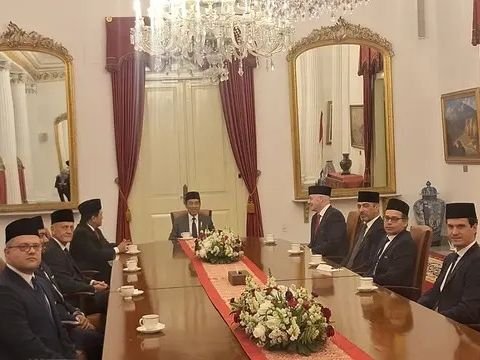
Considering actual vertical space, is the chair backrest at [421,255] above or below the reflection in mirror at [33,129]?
below

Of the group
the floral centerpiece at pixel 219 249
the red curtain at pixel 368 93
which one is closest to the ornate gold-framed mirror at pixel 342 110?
the red curtain at pixel 368 93

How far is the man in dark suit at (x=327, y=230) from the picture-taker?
22.6ft

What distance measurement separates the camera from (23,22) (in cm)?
896

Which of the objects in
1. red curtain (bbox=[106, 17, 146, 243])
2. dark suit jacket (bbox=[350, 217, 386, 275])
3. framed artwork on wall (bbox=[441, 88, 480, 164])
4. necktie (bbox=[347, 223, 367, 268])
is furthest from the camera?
red curtain (bbox=[106, 17, 146, 243])

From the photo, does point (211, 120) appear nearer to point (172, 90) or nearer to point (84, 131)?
point (172, 90)

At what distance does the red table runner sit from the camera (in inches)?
121

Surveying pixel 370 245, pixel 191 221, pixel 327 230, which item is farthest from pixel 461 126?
pixel 191 221

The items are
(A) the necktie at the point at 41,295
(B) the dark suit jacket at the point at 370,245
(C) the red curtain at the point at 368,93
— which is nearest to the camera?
(A) the necktie at the point at 41,295

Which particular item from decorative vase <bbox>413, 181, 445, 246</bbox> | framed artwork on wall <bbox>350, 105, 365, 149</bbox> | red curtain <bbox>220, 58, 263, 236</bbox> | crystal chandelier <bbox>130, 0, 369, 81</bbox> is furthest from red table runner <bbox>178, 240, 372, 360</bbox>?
decorative vase <bbox>413, 181, 445, 246</bbox>

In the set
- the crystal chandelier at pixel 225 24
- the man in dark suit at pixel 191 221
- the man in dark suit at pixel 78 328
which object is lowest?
the man in dark suit at pixel 78 328

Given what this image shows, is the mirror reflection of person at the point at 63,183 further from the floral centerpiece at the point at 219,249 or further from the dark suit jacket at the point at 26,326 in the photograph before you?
the dark suit jacket at the point at 26,326

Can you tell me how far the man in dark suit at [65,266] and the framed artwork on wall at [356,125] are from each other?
4.70 m

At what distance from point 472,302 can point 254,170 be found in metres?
5.38

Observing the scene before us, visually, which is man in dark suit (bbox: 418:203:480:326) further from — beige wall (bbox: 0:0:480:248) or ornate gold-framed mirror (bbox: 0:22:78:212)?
ornate gold-framed mirror (bbox: 0:22:78:212)
